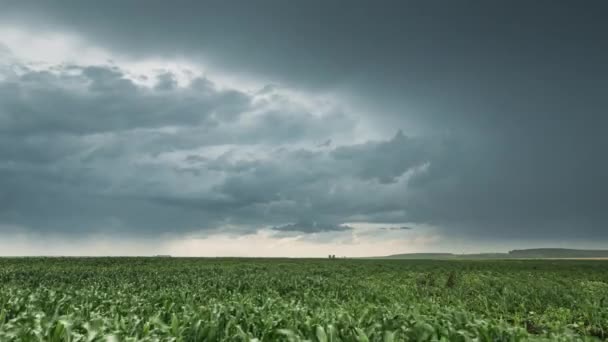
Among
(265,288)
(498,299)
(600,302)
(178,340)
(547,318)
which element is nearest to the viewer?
(178,340)

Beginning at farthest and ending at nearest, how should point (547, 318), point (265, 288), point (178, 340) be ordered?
point (265, 288) → point (547, 318) → point (178, 340)

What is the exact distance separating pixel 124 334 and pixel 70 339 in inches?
39.0

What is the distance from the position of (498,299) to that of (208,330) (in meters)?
14.3

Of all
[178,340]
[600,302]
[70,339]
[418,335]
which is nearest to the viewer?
[70,339]

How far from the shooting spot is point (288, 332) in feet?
21.8

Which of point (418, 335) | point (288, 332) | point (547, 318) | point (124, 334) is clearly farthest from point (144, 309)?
point (547, 318)

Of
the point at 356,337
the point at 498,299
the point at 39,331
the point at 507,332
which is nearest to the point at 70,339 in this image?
the point at 39,331

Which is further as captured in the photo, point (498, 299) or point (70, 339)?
point (498, 299)

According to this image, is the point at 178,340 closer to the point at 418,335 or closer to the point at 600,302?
the point at 418,335

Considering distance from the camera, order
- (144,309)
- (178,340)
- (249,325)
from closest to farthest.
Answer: (178,340), (249,325), (144,309)

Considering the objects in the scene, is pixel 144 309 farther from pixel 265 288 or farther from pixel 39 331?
pixel 265 288

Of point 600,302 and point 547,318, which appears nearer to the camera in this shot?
point 547,318

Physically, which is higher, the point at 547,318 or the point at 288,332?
the point at 288,332

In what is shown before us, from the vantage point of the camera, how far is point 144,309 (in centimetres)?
1134
